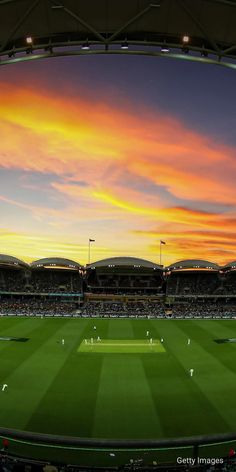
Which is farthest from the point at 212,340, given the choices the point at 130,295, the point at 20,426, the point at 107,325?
the point at 130,295

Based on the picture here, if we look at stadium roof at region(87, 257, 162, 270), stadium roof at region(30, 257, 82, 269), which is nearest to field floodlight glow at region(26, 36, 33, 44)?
stadium roof at region(87, 257, 162, 270)

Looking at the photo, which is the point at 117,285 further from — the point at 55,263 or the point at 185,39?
the point at 185,39

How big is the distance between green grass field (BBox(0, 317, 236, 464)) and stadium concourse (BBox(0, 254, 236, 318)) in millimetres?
36029

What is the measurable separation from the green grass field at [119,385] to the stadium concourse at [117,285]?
36029 mm

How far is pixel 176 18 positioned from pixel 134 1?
110cm

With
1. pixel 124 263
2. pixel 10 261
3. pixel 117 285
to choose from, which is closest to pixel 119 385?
pixel 124 263

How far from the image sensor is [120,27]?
8812 millimetres

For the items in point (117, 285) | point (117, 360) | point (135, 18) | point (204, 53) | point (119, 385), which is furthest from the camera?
point (117, 285)

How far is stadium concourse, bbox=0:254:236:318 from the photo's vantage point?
87750 millimetres

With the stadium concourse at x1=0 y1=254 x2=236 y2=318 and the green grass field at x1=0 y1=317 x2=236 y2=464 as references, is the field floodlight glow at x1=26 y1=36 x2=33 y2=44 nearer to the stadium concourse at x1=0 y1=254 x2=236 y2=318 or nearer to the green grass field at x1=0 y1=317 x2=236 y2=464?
the green grass field at x1=0 y1=317 x2=236 y2=464

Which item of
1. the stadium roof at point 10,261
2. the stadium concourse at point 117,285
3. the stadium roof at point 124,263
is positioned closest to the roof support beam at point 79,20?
the stadium concourse at point 117,285

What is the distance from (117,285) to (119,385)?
2650 inches

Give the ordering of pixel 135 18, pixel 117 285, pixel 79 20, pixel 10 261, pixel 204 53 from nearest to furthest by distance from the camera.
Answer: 1. pixel 135 18
2. pixel 79 20
3. pixel 204 53
4. pixel 10 261
5. pixel 117 285

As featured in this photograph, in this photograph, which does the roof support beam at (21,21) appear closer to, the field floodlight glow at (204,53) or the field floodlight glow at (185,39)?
the field floodlight glow at (185,39)
